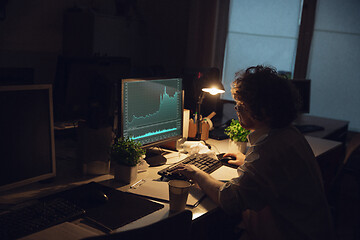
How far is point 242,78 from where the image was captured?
147cm

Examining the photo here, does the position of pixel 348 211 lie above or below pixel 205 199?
below

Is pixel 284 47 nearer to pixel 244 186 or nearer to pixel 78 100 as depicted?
pixel 78 100

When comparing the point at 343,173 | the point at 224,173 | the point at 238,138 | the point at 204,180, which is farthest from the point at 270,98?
the point at 343,173

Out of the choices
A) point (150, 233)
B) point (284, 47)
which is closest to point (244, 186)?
point (150, 233)

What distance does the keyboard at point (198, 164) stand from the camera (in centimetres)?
162

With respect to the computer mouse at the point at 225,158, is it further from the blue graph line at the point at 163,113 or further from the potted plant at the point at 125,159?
the potted plant at the point at 125,159

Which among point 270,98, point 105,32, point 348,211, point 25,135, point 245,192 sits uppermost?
point 105,32

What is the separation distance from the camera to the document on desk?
143 centimetres

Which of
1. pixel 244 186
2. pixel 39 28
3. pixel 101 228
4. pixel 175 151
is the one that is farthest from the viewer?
pixel 39 28

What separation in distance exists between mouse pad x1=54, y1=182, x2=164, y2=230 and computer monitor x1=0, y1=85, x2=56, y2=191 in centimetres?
16

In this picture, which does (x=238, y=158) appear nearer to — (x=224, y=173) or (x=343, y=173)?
(x=224, y=173)

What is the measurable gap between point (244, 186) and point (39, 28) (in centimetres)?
349

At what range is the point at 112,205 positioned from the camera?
1326mm

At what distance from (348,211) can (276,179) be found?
2405 mm
